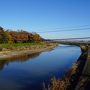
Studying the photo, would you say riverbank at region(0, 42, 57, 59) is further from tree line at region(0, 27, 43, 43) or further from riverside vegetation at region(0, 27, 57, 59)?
tree line at region(0, 27, 43, 43)

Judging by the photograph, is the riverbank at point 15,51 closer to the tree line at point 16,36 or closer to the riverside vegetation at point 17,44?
the riverside vegetation at point 17,44

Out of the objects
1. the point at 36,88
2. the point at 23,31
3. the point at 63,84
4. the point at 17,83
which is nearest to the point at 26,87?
the point at 36,88

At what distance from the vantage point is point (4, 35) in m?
78.5

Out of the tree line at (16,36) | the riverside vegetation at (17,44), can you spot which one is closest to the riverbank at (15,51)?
the riverside vegetation at (17,44)

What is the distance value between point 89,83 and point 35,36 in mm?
97771

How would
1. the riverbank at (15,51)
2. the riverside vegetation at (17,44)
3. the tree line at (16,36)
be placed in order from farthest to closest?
1. the tree line at (16,36)
2. the riverside vegetation at (17,44)
3. the riverbank at (15,51)

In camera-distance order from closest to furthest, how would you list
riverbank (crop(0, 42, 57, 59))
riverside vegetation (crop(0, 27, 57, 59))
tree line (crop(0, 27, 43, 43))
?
riverbank (crop(0, 42, 57, 59)) < riverside vegetation (crop(0, 27, 57, 59)) < tree line (crop(0, 27, 43, 43))

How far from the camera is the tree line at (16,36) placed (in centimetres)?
7875

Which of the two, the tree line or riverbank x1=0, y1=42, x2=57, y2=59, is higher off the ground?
the tree line

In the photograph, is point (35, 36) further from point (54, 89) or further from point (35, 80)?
point (54, 89)

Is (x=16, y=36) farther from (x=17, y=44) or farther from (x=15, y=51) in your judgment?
(x=15, y=51)

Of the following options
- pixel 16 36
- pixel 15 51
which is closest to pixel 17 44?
pixel 16 36

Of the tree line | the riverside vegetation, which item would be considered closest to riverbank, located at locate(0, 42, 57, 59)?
the riverside vegetation

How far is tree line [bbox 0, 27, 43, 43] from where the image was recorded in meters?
78.8
